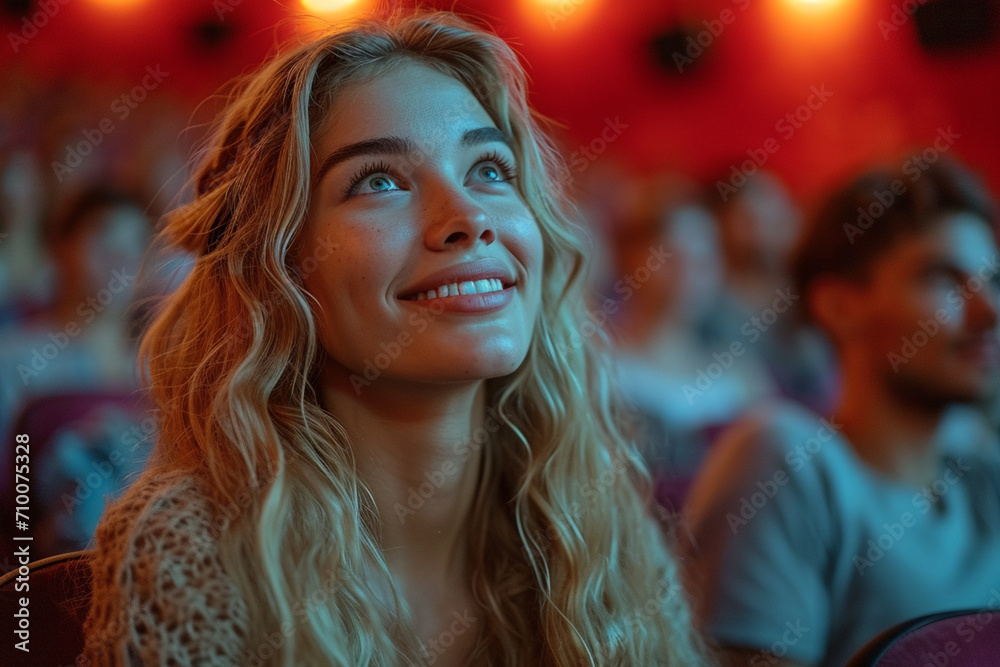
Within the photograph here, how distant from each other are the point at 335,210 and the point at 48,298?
0.92 meters

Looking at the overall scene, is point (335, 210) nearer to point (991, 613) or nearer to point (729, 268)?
point (991, 613)

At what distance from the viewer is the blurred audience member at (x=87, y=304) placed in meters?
1.37

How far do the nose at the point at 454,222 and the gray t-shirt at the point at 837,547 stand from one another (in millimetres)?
716

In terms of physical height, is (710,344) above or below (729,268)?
below

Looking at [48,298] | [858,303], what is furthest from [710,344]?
[48,298]

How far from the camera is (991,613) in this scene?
2.51ft
